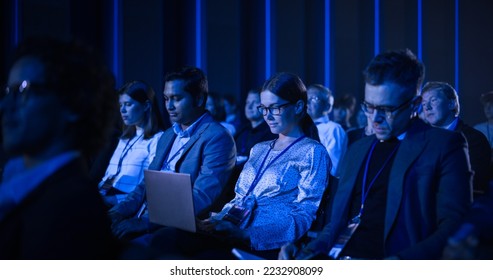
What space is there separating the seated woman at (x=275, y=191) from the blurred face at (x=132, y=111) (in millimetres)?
1049

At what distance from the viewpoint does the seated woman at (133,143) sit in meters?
3.35

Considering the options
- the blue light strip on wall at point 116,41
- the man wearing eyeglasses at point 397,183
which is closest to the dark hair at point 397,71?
the man wearing eyeglasses at point 397,183

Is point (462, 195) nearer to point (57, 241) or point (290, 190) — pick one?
point (290, 190)

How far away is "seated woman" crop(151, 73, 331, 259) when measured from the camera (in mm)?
2463

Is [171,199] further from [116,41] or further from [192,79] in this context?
[116,41]

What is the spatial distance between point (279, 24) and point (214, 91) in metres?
1.79

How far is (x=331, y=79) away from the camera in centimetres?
855

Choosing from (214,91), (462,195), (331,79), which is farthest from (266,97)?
(331,79)

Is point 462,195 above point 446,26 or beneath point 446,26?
beneath

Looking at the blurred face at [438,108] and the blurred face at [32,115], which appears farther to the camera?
the blurred face at [438,108]

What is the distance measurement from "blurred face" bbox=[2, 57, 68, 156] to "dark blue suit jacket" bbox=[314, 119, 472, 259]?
3.80 ft

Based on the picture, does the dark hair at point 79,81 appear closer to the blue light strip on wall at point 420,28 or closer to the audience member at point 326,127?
the audience member at point 326,127

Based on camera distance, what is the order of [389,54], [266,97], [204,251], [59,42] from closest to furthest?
[59,42] → [389,54] → [204,251] → [266,97]

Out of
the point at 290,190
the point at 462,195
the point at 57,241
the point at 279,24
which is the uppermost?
the point at 279,24
